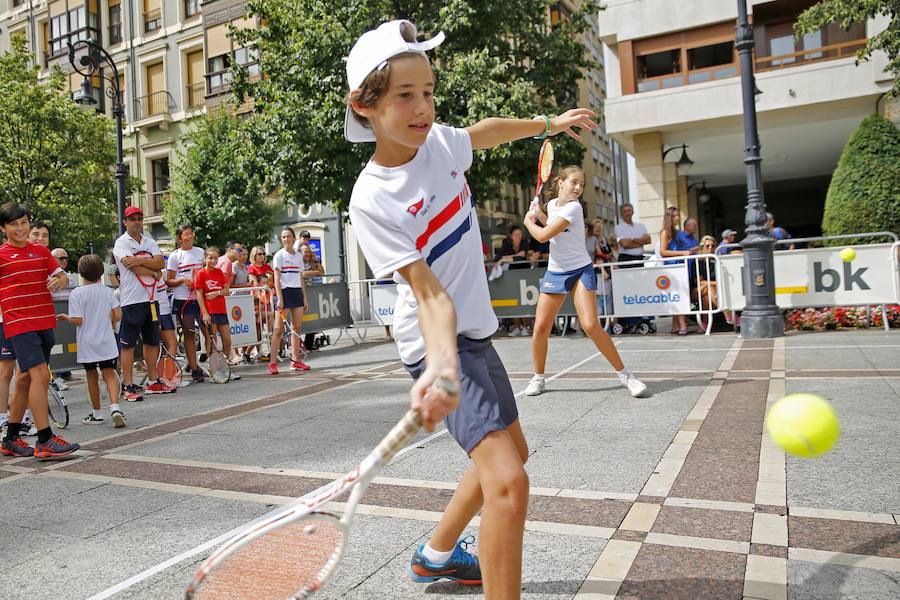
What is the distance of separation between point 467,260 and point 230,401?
6.16 metres

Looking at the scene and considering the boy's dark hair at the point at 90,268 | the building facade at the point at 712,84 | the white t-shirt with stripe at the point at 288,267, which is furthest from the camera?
the building facade at the point at 712,84

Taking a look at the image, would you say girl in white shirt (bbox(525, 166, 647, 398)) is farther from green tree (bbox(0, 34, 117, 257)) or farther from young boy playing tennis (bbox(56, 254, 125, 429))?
green tree (bbox(0, 34, 117, 257))

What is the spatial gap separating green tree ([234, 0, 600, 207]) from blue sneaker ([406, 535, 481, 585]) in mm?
12898

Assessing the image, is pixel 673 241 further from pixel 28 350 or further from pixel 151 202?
pixel 151 202

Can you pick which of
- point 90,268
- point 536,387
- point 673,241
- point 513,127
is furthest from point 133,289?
point 673,241

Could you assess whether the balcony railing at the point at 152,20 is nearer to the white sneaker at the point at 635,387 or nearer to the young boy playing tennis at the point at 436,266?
the white sneaker at the point at 635,387

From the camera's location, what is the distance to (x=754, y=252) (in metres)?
10.4

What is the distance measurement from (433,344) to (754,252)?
9543 millimetres

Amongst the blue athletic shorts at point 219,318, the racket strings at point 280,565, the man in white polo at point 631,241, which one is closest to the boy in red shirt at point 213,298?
the blue athletic shorts at point 219,318

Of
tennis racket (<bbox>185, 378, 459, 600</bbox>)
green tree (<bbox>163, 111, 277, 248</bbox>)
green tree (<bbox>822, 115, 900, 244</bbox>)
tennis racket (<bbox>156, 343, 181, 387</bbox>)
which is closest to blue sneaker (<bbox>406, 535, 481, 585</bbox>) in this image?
tennis racket (<bbox>185, 378, 459, 600</bbox>)

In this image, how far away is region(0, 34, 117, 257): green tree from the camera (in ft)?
80.0

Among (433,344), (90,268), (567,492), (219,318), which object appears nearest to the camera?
(433,344)

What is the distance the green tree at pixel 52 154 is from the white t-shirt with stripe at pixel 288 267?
18.4 meters

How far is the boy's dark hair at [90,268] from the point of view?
7.48 m
